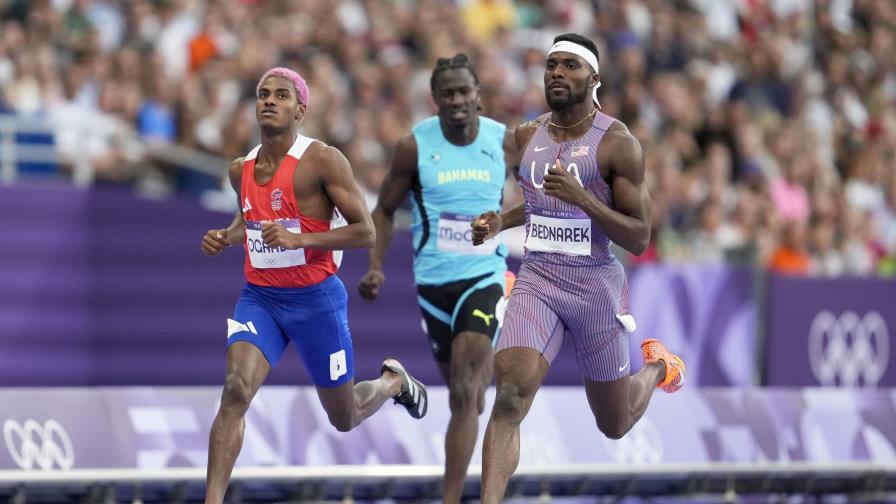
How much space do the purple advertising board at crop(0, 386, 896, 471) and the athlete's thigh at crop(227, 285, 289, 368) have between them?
2.60 meters

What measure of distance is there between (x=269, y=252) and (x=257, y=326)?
43 centimetres

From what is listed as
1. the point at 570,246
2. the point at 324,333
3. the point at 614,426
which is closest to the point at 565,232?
the point at 570,246

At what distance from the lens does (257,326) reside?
969cm

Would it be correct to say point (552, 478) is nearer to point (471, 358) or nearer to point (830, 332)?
point (471, 358)

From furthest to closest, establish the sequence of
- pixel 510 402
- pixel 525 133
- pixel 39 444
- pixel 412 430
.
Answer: pixel 412 430, pixel 39 444, pixel 525 133, pixel 510 402

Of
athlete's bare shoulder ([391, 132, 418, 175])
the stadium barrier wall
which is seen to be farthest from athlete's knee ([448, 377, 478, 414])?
the stadium barrier wall

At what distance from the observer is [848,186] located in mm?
21531

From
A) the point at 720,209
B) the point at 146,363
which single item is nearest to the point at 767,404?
the point at 720,209

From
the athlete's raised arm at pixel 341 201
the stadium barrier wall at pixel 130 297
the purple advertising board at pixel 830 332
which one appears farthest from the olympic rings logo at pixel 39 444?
the purple advertising board at pixel 830 332

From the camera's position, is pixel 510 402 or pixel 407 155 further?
pixel 407 155

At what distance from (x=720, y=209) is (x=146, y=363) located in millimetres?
7267

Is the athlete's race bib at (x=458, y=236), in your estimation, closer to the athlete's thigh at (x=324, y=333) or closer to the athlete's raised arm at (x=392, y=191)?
the athlete's raised arm at (x=392, y=191)

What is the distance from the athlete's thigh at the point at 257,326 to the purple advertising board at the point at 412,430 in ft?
8.54

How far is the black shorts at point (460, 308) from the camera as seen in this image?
36.2 feet
